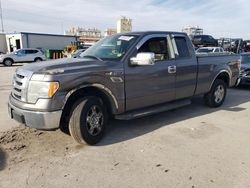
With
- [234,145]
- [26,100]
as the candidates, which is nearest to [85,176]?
[26,100]

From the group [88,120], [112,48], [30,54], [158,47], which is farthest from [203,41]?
[88,120]

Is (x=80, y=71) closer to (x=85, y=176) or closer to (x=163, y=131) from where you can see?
(x=85, y=176)

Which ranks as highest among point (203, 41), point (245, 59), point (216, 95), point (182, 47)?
point (203, 41)

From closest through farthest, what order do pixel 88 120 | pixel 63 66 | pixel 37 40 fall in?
pixel 63 66
pixel 88 120
pixel 37 40

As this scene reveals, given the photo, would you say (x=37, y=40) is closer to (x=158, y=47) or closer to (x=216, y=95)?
(x=216, y=95)

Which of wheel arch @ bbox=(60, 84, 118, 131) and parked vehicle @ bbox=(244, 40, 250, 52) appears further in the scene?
parked vehicle @ bbox=(244, 40, 250, 52)

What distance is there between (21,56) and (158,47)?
23.0 m

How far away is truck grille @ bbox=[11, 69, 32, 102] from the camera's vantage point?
388cm

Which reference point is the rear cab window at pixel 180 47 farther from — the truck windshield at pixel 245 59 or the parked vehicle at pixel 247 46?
the parked vehicle at pixel 247 46

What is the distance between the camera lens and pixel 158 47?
5.32 meters

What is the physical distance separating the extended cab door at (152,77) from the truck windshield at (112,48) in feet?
0.66

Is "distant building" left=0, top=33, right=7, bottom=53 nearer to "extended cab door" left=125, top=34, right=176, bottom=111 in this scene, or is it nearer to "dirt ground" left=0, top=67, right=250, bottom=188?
"dirt ground" left=0, top=67, right=250, bottom=188

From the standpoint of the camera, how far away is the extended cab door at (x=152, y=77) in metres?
4.68

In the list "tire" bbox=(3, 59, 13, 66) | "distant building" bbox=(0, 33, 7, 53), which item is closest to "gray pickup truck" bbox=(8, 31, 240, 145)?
"tire" bbox=(3, 59, 13, 66)
